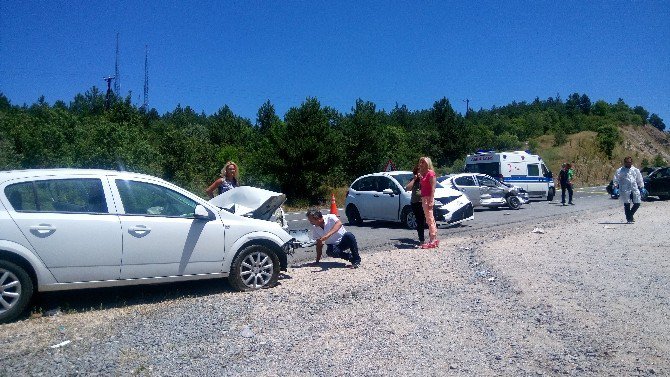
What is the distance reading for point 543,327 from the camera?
18.2 ft

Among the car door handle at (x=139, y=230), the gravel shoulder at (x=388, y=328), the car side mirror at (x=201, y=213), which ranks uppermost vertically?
the car side mirror at (x=201, y=213)

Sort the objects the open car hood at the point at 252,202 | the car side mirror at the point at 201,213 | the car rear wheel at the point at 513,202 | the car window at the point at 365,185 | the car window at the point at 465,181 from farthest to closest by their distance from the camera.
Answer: the car rear wheel at the point at 513,202 < the car window at the point at 465,181 < the car window at the point at 365,185 < the open car hood at the point at 252,202 < the car side mirror at the point at 201,213

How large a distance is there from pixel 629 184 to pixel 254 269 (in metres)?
11.9

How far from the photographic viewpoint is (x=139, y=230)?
657 cm

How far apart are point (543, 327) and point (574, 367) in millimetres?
1072

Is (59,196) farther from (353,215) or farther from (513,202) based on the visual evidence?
(513,202)

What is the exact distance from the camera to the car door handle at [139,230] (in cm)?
652

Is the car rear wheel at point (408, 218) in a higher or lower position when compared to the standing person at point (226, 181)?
lower

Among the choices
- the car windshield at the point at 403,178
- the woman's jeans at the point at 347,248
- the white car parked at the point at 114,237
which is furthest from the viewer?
the car windshield at the point at 403,178

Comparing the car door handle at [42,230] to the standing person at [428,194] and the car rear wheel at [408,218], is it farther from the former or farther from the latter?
the car rear wheel at [408,218]

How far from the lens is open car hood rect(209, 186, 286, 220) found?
8.20 m

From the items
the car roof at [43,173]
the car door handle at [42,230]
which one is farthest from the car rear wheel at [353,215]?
the car door handle at [42,230]

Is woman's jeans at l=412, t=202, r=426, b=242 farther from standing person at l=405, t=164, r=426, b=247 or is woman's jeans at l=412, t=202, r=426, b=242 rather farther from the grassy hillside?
the grassy hillside

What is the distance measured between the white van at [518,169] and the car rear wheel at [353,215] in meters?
11.9
